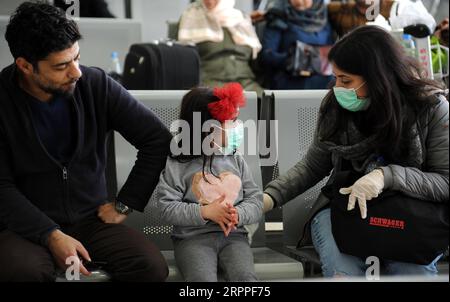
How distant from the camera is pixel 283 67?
142 inches

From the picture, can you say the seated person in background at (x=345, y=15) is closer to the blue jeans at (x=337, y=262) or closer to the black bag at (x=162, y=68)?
the black bag at (x=162, y=68)

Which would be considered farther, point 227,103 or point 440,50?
point 440,50

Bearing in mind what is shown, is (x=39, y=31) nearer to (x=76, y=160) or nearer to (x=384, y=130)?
(x=76, y=160)

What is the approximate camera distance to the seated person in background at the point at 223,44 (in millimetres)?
3652

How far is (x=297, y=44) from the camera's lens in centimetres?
359

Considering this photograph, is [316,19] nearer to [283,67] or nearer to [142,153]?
[283,67]

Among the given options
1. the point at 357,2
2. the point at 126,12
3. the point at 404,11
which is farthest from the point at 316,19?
the point at 126,12

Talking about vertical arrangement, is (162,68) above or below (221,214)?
above

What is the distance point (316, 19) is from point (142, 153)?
6.94 feet

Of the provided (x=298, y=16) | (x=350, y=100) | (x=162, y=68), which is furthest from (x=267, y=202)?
(x=298, y=16)

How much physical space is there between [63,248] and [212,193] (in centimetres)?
47

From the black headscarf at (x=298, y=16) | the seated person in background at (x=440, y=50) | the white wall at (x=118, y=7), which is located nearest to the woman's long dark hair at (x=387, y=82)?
the seated person in background at (x=440, y=50)

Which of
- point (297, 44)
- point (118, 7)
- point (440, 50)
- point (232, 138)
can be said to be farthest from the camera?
point (118, 7)

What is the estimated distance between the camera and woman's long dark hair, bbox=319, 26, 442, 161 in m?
1.76
